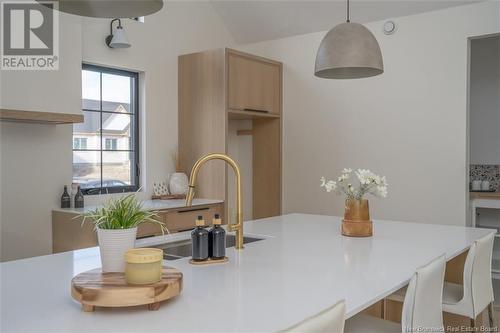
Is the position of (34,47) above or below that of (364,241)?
above

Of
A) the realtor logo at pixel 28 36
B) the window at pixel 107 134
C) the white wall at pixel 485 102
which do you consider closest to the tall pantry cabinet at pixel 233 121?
the window at pixel 107 134

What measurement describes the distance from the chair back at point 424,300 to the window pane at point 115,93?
3.40m

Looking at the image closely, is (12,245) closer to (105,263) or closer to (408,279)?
(105,263)

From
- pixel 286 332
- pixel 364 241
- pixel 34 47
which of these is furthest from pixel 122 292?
pixel 34 47

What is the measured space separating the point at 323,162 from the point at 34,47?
9.71 feet

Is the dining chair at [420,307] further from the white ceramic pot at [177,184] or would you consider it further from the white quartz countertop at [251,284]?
Result: the white ceramic pot at [177,184]

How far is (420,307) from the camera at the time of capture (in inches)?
63.1

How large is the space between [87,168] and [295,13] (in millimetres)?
2563

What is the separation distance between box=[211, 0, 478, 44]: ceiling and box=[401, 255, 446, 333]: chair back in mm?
3194

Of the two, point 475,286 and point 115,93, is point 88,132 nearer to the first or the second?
point 115,93

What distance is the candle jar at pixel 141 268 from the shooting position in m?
1.32

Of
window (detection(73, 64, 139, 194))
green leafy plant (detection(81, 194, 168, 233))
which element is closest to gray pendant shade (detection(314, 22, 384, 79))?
green leafy plant (detection(81, 194, 168, 233))

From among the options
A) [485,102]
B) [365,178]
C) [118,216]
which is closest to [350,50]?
Answer: [365,178]

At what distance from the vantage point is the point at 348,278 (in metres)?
1.62
